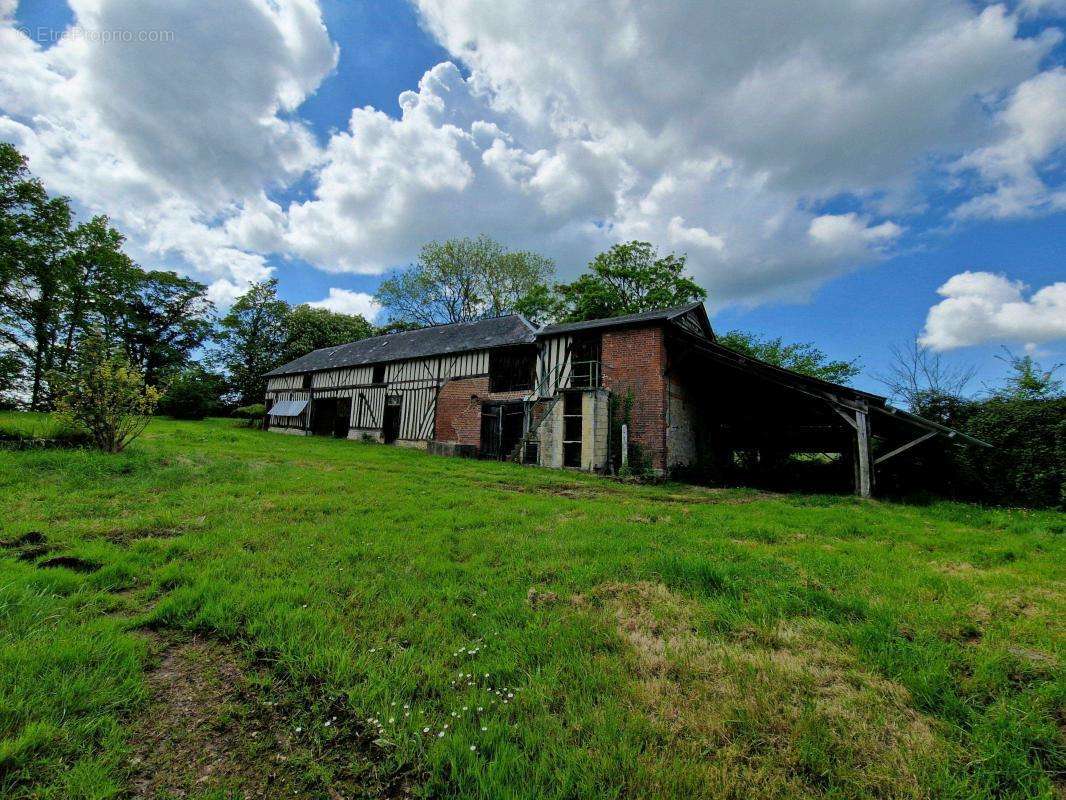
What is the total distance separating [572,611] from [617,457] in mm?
9747

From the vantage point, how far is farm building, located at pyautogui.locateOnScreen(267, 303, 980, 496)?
10.8 m

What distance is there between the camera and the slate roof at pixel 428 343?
16.3 metres

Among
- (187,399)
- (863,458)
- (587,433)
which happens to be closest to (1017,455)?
(863,458)

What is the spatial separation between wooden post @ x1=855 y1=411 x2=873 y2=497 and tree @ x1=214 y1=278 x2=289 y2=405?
128 ft

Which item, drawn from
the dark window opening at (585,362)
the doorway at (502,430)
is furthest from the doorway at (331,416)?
the dark window opening at (585,362)

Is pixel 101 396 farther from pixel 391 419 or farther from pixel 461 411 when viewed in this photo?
pixel 391 419

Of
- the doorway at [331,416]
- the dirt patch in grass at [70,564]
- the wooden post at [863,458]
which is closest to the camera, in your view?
the dirt patch in grass at [70,564]

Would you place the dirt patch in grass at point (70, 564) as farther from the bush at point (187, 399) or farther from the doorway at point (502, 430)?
the bush at point (187, 399)

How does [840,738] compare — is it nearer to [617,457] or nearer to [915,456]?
[617,457]

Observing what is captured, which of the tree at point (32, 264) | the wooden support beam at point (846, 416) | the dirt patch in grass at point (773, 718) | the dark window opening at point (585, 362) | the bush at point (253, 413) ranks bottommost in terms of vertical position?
→ the dirt patch in grass at point (773, 718)

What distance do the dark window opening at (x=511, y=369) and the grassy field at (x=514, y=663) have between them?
34.8 feet

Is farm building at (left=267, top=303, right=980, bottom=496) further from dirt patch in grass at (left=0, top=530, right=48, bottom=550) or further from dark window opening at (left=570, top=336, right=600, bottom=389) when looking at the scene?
dirt patch in grass at (left=0, top=530, right=48, bottom=550)

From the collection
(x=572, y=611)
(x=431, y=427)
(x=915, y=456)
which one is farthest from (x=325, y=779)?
(x=431, y=427)

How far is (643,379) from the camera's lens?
1229 centimetres
